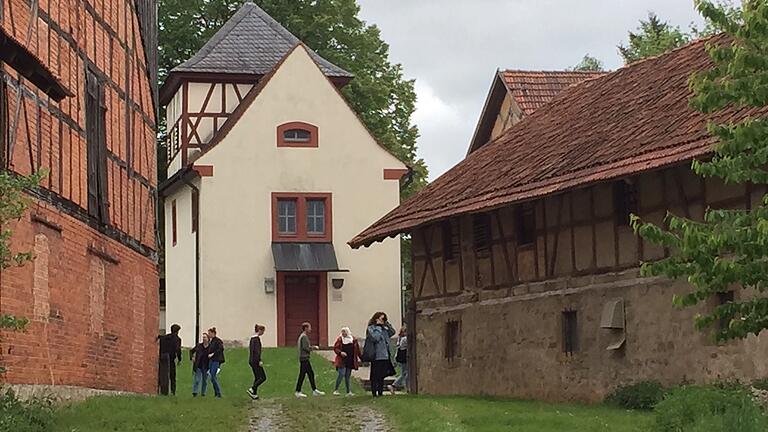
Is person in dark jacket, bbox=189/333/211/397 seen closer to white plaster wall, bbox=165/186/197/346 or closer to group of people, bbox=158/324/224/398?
group of people, bbox=158/324/224/398

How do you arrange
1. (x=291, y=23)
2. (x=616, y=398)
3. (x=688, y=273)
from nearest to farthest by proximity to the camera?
(x=688, y=273) < (x=616, y=398) < (x=291, y=23)

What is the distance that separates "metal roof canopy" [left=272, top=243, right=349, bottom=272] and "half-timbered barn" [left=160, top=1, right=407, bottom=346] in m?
0.03

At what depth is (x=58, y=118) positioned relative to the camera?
961 inches

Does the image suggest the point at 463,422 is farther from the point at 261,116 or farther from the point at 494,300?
the point at 261,116

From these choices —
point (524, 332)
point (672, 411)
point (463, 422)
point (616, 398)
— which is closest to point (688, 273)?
point (672, 411)

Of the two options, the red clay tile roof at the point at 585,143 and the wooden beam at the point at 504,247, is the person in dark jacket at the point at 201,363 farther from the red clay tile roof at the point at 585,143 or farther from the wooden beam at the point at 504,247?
the wooden beam at the point at 504,247

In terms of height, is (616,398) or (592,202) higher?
(592,202)

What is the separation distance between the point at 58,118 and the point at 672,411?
1096cm

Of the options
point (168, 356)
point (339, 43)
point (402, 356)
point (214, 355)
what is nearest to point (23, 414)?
point (214, 355)

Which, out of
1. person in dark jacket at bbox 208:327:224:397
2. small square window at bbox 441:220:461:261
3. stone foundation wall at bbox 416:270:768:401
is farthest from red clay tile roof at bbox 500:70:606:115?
person in dark jacket at bbox 208:327:224:397

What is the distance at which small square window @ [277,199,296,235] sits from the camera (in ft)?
159

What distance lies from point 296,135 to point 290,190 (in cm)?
171

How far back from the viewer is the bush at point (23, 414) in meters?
19.0

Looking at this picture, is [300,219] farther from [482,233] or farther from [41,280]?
[41,280]
